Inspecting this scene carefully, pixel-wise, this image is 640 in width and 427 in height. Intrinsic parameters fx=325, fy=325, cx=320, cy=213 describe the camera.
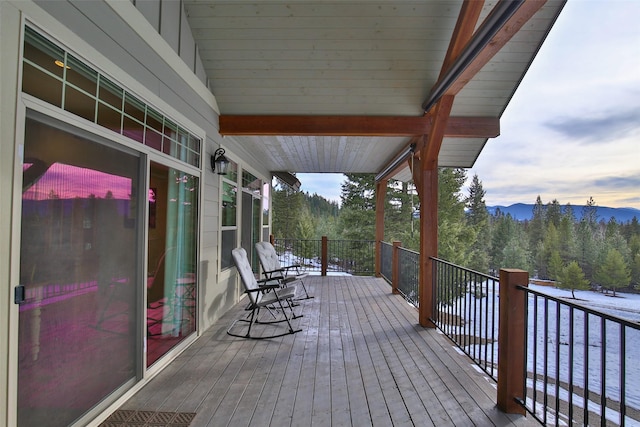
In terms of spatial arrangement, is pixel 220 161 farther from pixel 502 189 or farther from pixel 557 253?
pixel 502 189

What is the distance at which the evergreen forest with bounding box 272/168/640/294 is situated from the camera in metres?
18.2

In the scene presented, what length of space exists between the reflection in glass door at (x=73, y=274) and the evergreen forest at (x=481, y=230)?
15980 mm

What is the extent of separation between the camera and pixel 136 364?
2.36 m

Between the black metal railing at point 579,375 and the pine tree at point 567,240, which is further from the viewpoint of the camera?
the pine tree at point 567,240

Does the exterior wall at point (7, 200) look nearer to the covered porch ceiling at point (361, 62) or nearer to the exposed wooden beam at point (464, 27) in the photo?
the covered porch ceiling at point (361, 62)

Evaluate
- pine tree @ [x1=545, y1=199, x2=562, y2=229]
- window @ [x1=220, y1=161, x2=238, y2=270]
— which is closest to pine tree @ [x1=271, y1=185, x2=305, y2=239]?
window @ [x1=220, y1=161, x2=238, y2=270]

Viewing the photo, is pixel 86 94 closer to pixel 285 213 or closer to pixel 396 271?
pixel 396 271

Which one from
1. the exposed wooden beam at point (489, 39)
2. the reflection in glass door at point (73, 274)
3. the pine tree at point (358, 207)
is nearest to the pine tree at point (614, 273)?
the pine tree at point (358, 207)

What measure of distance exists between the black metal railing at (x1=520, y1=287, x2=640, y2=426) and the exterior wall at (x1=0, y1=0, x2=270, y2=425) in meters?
2.40

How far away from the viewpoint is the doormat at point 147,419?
196 centimetres

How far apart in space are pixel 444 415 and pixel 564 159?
45496mm

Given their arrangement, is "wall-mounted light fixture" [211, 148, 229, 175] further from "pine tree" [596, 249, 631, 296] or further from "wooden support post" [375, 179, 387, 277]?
"pine tree" [596, 249, 631, 296]

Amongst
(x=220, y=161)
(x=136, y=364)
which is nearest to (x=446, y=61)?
(x=220, y=161)

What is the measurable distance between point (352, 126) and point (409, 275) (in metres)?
2.79
